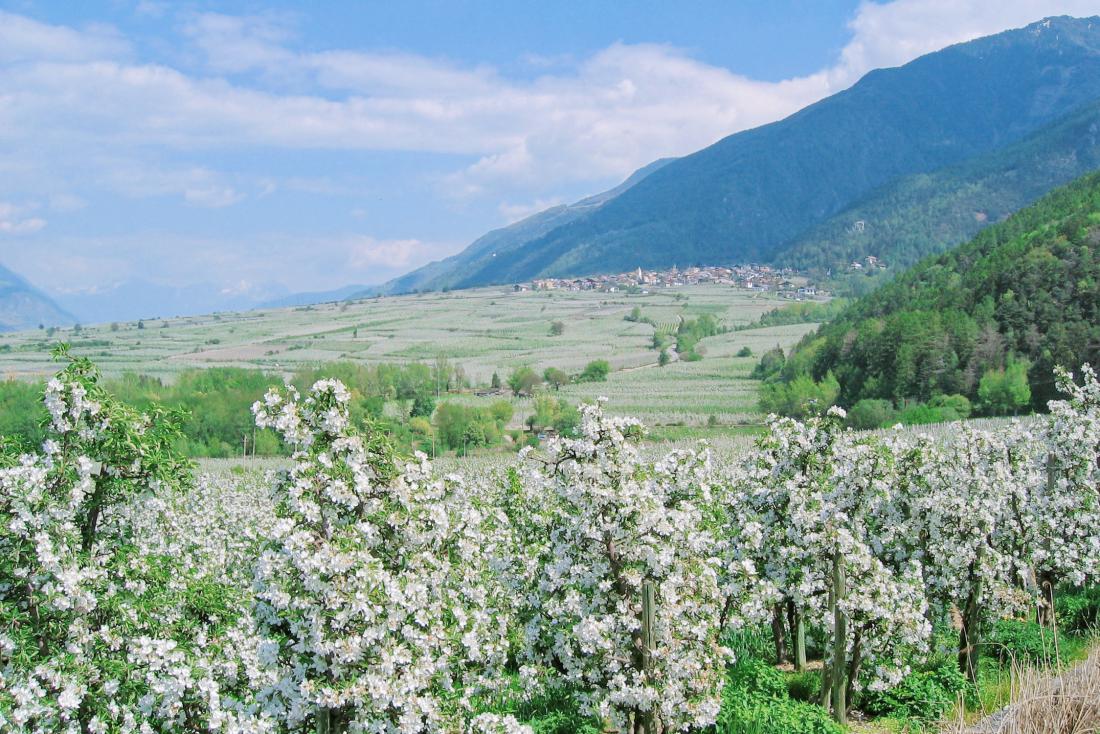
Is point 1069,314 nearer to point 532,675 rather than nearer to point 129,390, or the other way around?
point 532,675

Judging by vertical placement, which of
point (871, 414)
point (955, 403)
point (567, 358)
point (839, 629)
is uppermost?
point (567, 358)

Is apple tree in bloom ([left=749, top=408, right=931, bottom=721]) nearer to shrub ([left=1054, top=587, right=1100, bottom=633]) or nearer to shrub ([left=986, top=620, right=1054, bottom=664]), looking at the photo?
shrub ([left=986, top=620, right=1054, bottom=664])

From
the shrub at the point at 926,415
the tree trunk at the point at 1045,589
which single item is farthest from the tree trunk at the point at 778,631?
the shrub at the point at 926,415

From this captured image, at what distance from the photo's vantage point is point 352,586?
30.0ft

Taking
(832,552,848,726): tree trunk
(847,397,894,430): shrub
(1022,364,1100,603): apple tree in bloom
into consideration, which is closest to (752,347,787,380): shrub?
(847,397,894,430): shrub

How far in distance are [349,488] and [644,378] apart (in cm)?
11661

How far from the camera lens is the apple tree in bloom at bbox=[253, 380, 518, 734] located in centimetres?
919

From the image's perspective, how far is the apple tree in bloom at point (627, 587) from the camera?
1271cm

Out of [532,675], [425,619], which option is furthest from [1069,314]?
[425,619]

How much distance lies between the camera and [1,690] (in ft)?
30.0

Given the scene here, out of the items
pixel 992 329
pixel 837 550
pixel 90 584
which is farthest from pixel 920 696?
pixel 992 329

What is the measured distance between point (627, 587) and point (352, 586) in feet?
18.6

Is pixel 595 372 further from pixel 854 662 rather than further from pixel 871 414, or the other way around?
pixel 854 662

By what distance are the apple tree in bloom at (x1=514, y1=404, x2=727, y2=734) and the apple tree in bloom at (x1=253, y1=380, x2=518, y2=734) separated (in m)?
2.75
